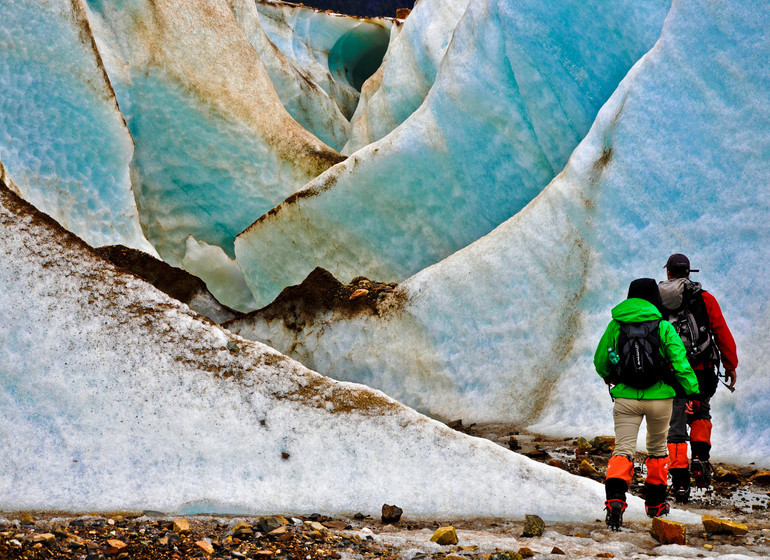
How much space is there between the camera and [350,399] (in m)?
5.11

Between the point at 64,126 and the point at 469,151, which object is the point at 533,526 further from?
the point at 64,126

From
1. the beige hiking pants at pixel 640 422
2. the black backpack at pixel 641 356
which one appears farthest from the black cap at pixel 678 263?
the beige hiking pants at pixel 640 422

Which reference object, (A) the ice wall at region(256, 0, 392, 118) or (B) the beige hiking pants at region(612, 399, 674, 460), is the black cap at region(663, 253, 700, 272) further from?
(A) the ice wall at region(256, 0, 392, 118)

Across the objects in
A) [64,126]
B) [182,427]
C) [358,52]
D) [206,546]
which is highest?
[358,52]

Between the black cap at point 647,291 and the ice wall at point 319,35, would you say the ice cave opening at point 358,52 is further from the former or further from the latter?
the black cap at point 647,291

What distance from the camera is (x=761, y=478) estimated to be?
4.98 meters

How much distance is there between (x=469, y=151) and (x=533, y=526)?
20.0ft

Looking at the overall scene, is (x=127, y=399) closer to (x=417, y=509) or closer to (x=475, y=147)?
(x=417, y=509)

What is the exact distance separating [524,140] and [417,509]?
18.6 feet

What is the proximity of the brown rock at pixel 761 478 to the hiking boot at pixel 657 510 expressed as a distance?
1.10 metres

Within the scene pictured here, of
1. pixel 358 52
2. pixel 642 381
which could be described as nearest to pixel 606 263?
pixel 642 381

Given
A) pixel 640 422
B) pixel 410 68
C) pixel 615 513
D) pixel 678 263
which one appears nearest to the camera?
pixel 615 513

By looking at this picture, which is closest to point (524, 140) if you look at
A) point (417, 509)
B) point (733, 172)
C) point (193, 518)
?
point (733, 172)

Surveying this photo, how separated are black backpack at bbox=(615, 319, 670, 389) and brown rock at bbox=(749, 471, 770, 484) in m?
1.43
